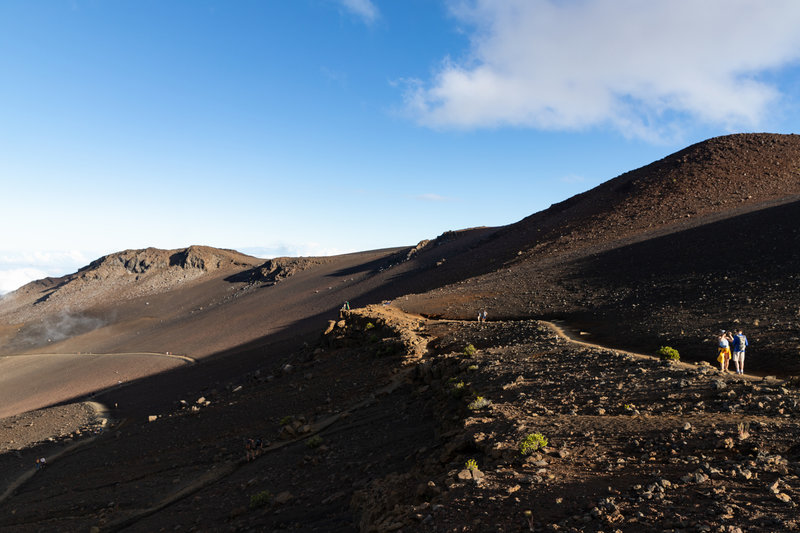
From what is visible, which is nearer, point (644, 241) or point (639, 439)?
point (639, 439)

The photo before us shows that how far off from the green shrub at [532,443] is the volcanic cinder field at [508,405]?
28 mm

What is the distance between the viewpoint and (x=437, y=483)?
642 cm

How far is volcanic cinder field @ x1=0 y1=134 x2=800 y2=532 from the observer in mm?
5613

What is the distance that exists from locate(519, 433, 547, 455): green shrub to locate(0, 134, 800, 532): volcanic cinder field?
0.09 ft

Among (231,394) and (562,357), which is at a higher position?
(562,357)

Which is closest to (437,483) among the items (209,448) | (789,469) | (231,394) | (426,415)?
(789,469)

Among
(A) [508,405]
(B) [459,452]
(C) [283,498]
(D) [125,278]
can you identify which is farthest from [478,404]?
(D) [125,278]

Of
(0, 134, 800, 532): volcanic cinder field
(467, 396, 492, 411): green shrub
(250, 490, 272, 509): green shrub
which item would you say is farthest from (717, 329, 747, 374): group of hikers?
(250, 490, 272, 509): green shrub

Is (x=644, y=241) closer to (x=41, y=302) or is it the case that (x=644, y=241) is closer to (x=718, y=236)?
(x=718, y=236)

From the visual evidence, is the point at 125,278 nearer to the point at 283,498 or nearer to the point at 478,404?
the point at 283,498

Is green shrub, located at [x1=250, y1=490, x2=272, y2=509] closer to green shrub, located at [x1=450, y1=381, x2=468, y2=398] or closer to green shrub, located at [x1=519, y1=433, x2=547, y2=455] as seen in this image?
green shrub, located at [x1=450, y1=381, x2=468, y2=398]

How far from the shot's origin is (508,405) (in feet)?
30.6

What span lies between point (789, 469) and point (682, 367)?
5.46 metres

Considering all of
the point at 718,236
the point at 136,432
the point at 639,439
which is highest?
the point at 718,236
